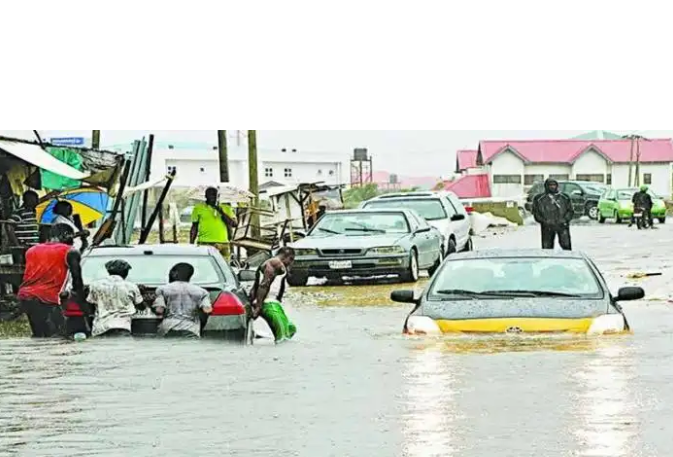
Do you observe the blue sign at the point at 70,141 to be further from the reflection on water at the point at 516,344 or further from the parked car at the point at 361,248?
the reflection on water at the point at 516,344

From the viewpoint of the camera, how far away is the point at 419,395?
10391 millimetres

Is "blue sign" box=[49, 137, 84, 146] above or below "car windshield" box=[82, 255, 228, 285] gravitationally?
above

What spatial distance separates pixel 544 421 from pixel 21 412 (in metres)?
3.56

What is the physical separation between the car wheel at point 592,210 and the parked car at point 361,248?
708 inches

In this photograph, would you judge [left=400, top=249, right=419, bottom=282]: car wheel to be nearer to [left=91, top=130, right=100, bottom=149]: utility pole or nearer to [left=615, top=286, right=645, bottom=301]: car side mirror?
[left=91, top=130, right=100, bottom=149]: utility pole

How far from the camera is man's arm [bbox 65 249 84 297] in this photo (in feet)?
40.8

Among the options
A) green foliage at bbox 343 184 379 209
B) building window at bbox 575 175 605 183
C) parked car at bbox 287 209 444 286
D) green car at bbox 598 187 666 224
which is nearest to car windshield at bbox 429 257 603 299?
parked car at bbox 287 209 444 286

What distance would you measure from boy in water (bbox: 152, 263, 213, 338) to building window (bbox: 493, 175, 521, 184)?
23996mm

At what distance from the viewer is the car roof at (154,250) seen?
42.3 ft

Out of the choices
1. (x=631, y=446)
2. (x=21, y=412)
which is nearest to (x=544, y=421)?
(x=631, y=446)

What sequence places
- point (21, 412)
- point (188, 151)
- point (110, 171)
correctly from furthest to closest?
1. point (188, 151)
2. point (110, 171)
3. point (21, 412)

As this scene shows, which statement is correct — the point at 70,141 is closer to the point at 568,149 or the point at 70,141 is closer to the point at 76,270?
the point at 76,270

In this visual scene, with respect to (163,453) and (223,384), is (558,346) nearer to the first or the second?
(223,384)

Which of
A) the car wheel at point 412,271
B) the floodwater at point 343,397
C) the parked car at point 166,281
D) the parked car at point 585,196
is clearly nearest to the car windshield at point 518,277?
the floodwater at point 343,397
